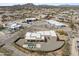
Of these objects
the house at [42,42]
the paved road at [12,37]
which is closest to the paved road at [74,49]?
the house at [42,42]

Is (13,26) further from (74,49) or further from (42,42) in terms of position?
(74,49)

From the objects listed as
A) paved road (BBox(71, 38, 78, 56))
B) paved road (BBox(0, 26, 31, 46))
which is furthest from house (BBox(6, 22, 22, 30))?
paved road (BBox(71, 38, 78, 56))

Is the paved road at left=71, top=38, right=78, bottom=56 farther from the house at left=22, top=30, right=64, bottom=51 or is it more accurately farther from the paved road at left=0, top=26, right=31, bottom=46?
the paved road at left=0, top=26, right=31, bottom=46

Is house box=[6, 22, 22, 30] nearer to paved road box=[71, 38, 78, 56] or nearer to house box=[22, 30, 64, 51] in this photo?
house box=[22, 30, 64, 51]

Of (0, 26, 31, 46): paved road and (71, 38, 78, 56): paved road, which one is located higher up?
(0, 26, 31, 46): paved road

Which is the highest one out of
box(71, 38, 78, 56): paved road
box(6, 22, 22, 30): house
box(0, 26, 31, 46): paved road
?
box(6, 22, 22, 30): house

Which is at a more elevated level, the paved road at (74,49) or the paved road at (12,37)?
the paved road at (12,37)

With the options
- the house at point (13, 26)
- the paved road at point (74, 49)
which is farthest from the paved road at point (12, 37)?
the paved road at point (74, 49)

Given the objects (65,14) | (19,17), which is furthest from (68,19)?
(19,17)

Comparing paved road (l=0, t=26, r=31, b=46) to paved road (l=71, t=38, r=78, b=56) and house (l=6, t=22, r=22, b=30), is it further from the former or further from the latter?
paved road (l=71, t=38, r=78, b=56)

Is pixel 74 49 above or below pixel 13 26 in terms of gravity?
below

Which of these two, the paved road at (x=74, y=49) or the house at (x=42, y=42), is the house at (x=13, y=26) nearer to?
the house at (x=42, y=42)

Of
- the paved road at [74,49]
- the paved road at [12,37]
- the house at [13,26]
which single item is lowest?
the paved road at [74,49]

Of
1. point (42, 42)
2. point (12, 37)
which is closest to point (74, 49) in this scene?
point (42, 42)
